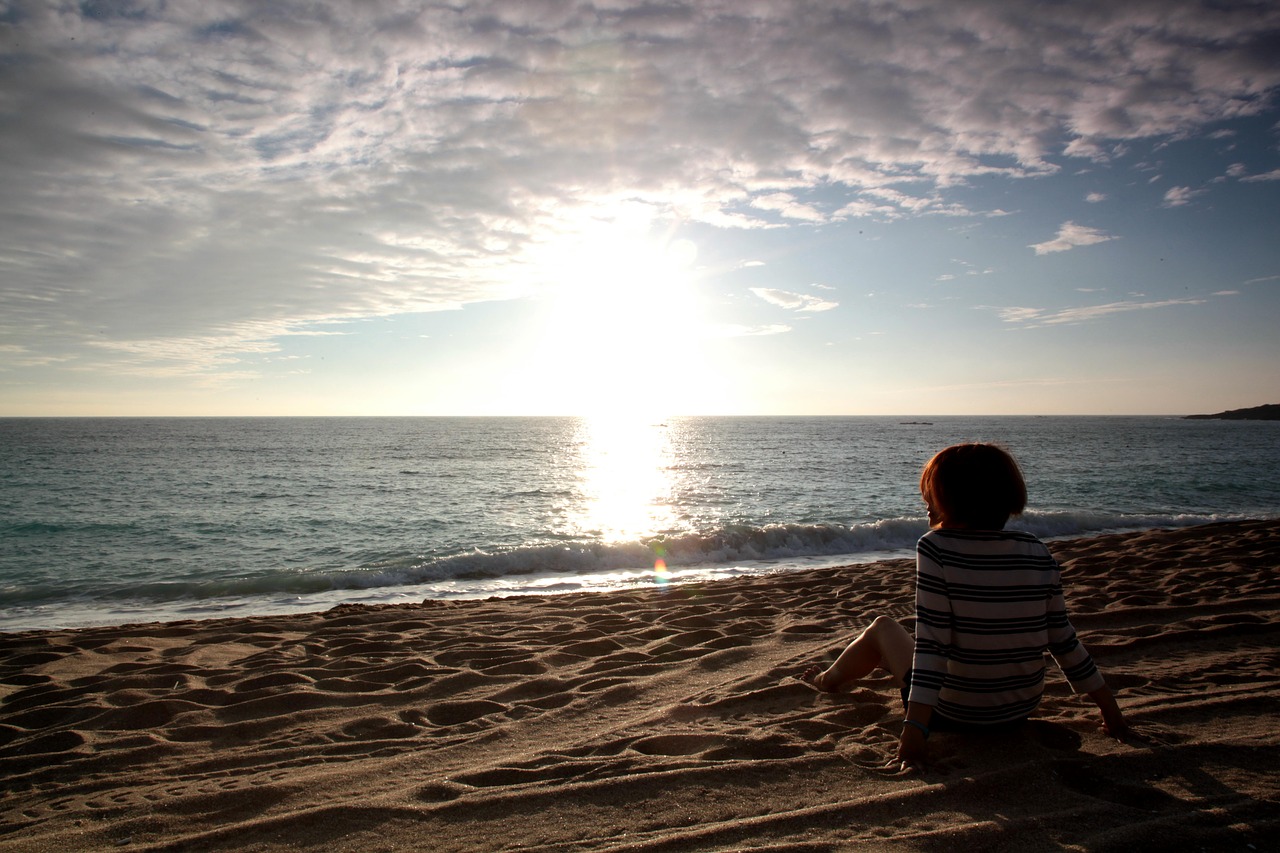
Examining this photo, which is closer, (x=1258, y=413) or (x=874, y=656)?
(x=874, y=656)

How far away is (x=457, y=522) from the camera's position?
1898 centimetres

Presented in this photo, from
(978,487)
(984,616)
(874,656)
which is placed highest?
(978,487)

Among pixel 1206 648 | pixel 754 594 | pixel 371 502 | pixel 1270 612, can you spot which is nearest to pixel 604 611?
pixel 754 594

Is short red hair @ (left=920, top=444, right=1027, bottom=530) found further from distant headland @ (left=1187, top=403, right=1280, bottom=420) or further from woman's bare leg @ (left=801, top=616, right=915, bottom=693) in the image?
distant headland @ (left=1187, top=403, right=1280, bottom=420)

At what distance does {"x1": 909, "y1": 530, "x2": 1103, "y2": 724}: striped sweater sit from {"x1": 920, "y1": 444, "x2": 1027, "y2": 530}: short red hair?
0.23 feet

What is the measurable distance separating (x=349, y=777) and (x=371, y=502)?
21.4m

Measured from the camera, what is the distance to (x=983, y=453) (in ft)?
9.59

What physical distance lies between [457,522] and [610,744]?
1616 centimetres

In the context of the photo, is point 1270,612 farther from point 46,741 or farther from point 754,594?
point 46,741

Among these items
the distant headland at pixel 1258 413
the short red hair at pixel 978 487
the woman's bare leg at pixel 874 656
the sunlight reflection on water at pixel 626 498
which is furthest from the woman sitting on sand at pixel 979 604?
the distant headland at pixel 1258 413

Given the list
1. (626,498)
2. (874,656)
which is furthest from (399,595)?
(626,498)

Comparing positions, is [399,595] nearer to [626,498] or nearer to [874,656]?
[874,656]

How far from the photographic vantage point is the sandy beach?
106 inches

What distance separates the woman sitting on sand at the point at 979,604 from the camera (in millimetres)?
2918
